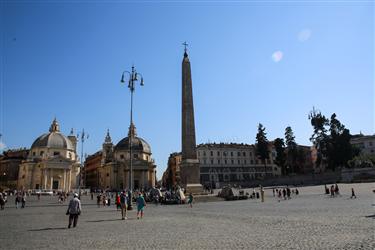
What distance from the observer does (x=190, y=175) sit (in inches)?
1072

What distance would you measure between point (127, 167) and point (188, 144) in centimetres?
5422

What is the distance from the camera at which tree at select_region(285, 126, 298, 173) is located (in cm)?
6744

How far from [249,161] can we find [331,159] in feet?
95.1

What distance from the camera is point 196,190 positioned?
28500 mm

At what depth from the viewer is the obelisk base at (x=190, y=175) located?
27.0m

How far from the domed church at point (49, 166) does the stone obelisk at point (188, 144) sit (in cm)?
5341

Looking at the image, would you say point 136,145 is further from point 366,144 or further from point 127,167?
point 366,144

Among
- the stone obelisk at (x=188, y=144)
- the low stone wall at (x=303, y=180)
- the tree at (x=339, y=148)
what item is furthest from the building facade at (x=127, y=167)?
the stone obelisk at (x=188, y=144)

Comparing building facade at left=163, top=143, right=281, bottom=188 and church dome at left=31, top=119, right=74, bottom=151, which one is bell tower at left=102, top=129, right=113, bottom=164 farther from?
building facade at left=163, top=143, right=281, bottom=188

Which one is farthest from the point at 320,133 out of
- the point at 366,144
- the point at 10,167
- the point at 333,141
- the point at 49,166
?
the point at 10,167

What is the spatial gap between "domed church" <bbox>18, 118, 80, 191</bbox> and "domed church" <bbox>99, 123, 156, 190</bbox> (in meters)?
8.53

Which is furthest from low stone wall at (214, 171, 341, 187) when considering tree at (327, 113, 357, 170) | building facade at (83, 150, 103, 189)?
building facade at (83, 150, 103, 189)

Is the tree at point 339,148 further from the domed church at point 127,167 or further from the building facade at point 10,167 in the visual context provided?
the building facade at point 10,167

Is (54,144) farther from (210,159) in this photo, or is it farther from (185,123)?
(185,123)
